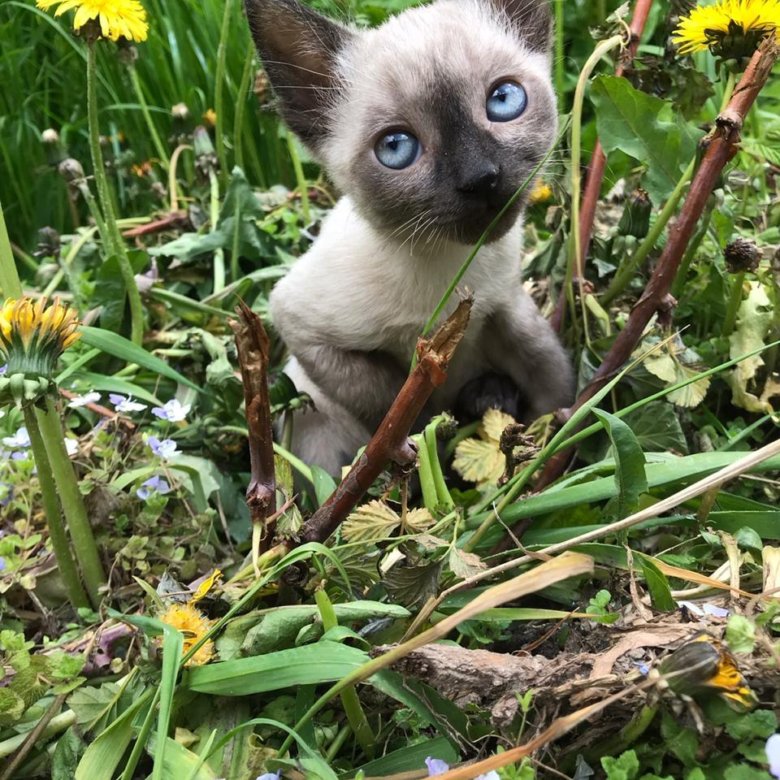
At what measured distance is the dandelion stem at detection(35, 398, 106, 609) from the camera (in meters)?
1.44

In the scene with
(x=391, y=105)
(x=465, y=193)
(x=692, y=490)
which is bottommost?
(x=692, y=490)

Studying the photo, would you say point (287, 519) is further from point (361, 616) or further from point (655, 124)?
point (655, 124)

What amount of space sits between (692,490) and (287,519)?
649mm

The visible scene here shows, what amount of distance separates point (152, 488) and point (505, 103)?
1.10 metres

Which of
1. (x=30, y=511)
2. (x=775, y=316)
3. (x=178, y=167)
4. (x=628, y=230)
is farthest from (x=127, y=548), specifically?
(x=178, y=167)

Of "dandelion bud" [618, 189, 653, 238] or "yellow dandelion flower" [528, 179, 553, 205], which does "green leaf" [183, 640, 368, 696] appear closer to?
"yellow dandelion flower" [528, 179, 553, 205]

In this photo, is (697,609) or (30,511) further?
(30,511)

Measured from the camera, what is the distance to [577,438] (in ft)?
4.17

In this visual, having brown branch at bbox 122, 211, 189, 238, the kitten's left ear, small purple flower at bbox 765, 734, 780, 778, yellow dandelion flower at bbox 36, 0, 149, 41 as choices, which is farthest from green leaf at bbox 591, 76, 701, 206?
brown branch at bbox 122, 211, 189, 238

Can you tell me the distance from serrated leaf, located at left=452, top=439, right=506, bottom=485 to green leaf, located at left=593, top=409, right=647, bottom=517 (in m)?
0.43

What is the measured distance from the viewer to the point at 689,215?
1.48 metres

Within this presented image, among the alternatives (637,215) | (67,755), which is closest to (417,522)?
(67,755)

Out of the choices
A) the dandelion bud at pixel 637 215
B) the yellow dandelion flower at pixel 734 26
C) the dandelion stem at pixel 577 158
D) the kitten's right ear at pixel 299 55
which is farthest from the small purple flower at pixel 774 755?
the kitten's right ear at pixel 299 55

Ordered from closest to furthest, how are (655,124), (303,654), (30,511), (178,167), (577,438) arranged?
(303,654)
(577,438)
(655,124)
(30,511)
(178,167)
